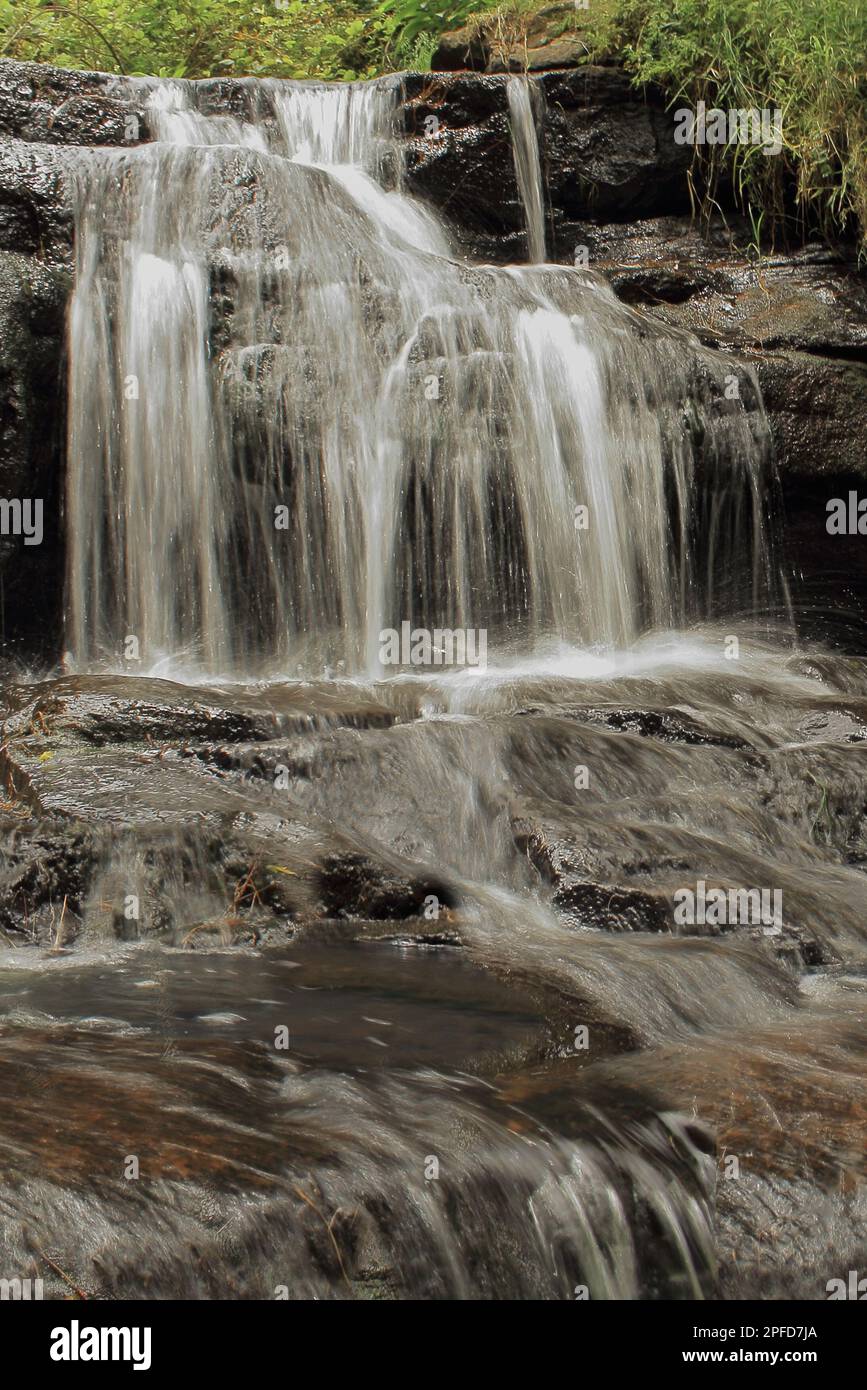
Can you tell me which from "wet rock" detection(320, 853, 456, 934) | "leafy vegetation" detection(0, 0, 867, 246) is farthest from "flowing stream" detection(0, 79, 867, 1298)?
"leafy vegetation" detection(0, 0, 867, 246)

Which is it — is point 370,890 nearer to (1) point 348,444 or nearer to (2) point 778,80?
(1) point 348,444

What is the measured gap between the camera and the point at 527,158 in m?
10.6

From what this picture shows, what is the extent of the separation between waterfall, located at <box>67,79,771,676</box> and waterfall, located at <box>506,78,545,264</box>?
138 cm

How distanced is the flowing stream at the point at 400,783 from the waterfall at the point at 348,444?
2 cm

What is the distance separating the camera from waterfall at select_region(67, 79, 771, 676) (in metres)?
8.54

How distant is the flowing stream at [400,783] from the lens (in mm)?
3033

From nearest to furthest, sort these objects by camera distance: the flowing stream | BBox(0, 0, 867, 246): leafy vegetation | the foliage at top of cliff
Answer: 1. the flowing stream
2. BBox(0, 0, 867, 246): leafy vegetation
3. the foliage at top of cliff

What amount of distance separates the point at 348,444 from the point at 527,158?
3.38 meters

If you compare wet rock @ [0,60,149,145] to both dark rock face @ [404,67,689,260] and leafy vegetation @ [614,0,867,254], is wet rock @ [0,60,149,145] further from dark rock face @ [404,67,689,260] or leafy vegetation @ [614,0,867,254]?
leafy vegetation @ [614,0,867,254]

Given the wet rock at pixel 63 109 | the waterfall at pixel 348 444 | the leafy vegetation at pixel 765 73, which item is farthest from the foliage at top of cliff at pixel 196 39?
the waterfall at pixel 348 444

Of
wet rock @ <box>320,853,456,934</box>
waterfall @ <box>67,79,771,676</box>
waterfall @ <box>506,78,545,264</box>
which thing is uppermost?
waterfall @ <box>506,78,545,264</box>

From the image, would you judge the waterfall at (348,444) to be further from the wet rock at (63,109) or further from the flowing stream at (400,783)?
the wet rock at (63,109)

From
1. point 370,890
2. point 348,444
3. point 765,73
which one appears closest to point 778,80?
point 765,73

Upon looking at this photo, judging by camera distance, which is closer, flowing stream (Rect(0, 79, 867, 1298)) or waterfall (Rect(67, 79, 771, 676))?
flowing stream (Rect(0, 79, 867, 1298))
